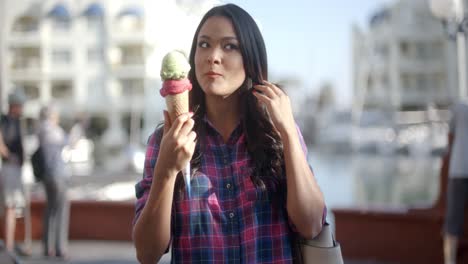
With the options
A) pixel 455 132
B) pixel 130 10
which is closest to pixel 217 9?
pixel 455 132

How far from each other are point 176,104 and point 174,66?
8cm

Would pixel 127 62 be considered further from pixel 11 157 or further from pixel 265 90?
pixel 265 90

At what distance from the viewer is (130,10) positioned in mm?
29422

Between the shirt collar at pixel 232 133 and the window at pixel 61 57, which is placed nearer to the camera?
the shirt collar at pixel 232 133

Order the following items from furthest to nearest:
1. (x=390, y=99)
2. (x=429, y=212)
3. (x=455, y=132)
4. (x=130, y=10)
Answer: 1. (x=390, y=99)
2. (x=130, y=10)
3. (x=429, y=212)
4. (x=455, y=132)

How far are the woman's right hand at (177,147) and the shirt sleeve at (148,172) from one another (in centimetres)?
11

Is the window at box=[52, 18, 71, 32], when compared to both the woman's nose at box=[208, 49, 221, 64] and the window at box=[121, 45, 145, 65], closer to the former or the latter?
the window at box=[121, 45, 145, 65]

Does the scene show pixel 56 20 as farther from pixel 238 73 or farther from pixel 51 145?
pixel 238 73

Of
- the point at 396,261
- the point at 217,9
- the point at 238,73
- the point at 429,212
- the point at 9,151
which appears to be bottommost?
the point at 396,261

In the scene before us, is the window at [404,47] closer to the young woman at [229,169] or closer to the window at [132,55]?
the window at [132,55]

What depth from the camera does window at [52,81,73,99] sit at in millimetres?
36344

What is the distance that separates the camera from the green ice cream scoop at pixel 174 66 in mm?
1132

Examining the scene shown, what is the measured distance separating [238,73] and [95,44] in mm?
34515

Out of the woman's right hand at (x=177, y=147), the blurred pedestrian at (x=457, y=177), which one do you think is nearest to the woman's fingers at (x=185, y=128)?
the woman's right hand at (x=177, y=147)
